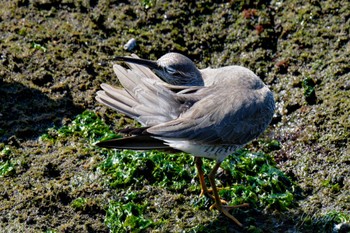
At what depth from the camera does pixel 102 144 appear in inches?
230

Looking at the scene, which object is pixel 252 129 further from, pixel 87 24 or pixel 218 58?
pixel 87 24

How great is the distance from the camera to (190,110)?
19.8 ft

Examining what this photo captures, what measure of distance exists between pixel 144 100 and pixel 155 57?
2002mm

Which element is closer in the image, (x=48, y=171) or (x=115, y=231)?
(x=115, y=231)

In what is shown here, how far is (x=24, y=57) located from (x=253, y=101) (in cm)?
299

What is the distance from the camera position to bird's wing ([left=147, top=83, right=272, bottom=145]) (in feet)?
19.4

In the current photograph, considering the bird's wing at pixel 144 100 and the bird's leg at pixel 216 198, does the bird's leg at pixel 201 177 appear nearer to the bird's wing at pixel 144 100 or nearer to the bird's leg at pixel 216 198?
the bird's leg at pixel 216 198

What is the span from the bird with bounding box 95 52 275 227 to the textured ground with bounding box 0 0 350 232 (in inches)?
25.9

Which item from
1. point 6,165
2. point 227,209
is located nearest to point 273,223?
point 227,209

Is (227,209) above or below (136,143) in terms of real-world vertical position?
below

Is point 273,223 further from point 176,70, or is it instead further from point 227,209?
point 176,70

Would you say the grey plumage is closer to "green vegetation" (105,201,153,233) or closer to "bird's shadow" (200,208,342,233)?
"bird's shadow" (200,208,342,233)

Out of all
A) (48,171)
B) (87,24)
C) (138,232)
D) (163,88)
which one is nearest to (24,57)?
(87,24)

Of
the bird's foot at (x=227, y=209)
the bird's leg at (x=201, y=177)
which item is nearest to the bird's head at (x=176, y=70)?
the bird's leg at (x=201, y=177)
